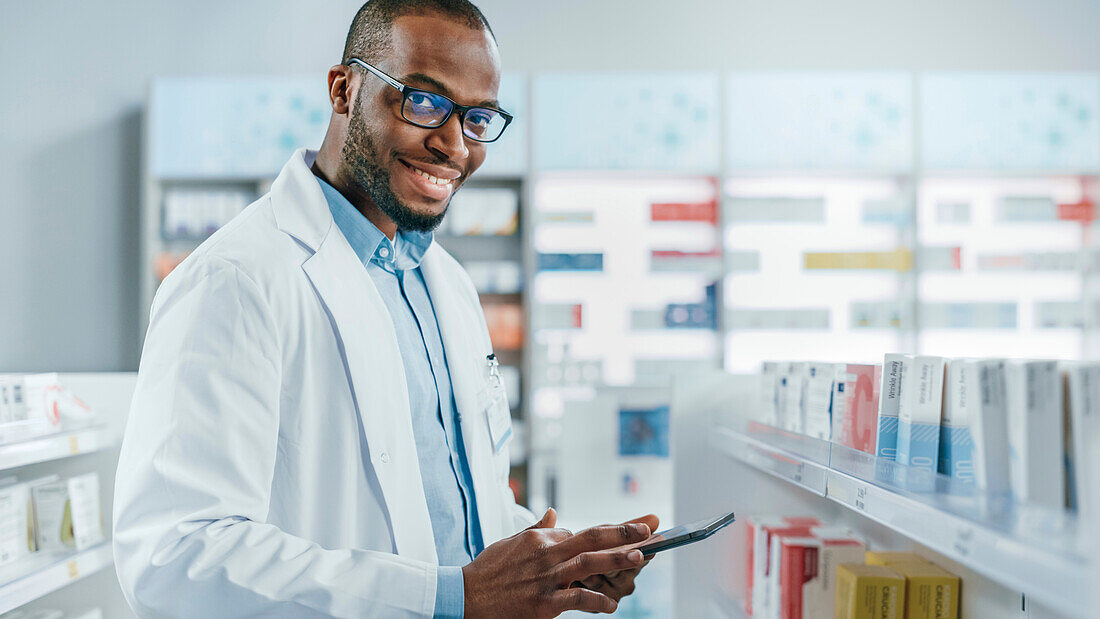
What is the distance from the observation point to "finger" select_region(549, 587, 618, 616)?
1.05 metres

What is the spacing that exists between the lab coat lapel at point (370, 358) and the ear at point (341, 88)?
161 millimetres

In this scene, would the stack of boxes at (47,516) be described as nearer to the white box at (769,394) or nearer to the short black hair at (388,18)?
the short black hair at (388,18)

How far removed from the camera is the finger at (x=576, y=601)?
105 centimetres

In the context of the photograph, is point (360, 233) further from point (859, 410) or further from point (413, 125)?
point (859, 410)

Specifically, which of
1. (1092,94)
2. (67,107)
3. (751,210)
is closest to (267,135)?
(67,107)

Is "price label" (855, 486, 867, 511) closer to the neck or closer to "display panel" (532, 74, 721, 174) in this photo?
the neck

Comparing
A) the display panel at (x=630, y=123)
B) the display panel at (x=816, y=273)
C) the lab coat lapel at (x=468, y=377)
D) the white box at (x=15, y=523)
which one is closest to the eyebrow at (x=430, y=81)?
the lab coat lapel at (x=468, y=377)

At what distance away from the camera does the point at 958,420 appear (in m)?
1.13

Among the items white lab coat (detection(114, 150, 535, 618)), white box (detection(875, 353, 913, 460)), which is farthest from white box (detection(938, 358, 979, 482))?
white lab coat (detection(114, 150, 535, 618))

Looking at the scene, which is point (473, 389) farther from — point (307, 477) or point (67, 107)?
point (67, 107)

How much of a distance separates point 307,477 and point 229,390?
0.66 ft

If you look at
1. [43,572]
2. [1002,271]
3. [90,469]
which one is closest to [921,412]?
[43,572]

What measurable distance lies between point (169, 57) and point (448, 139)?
183 inches

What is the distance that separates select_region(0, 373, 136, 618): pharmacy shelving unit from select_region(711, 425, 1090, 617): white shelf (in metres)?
2.12
